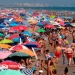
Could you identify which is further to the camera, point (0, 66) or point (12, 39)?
point (12, 39)

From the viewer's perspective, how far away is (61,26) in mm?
38625

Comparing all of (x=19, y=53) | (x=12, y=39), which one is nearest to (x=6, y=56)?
(x=19, y=53)

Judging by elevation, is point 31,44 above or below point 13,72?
below

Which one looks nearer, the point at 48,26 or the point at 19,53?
the point at 19,53

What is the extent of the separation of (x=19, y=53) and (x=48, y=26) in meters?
18.4

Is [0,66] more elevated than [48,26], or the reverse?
A: [0,66]

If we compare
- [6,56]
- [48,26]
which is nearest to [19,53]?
[6,56]

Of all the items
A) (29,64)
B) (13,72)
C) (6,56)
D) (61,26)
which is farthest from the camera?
(61,26)

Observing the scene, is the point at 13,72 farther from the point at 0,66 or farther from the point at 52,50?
the point at 52,50

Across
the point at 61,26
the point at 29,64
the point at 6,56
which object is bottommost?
the point at 61,26

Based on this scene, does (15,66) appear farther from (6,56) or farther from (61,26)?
(61,26)

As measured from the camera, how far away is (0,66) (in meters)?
10.4

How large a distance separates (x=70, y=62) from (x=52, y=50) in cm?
591

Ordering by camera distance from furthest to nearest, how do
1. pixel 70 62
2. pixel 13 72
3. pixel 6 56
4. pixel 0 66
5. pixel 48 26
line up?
1. pixel 48 26
2. pixel 70 62
3. pixel 6 56
4. pixel 0 66
5. pixel 13 72
